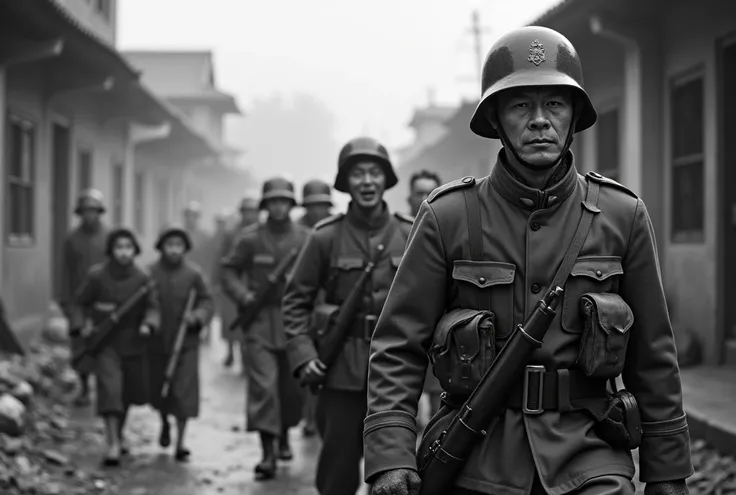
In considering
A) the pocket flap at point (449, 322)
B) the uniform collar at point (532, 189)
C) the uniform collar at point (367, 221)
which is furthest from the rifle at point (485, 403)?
the uniform collar at point (367, 221)

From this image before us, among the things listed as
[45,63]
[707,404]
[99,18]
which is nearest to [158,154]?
[99,18]

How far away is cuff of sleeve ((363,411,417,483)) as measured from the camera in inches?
A: 124

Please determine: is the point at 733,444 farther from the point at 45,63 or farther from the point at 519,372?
the point at 45,63

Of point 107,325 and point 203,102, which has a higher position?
point 203,102

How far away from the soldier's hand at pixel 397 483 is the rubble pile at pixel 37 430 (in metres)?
4.35

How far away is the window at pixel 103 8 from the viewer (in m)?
20.9

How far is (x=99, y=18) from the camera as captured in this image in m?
20.7

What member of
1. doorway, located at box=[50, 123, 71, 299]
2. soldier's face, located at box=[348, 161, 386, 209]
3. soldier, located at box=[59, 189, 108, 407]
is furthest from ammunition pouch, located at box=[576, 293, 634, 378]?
doorway, located at box=[50, 123, 71, 299]

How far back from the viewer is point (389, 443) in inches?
125

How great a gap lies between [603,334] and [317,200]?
24.8 feet

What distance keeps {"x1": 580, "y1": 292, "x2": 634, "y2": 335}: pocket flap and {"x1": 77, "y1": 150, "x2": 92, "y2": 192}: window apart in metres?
16.7

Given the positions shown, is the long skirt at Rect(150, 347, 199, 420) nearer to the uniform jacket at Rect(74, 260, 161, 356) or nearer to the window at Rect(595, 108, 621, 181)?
the uniform jacket at Rect(74, 260, 161, 356)

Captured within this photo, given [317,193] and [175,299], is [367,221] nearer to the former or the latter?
[175,299]

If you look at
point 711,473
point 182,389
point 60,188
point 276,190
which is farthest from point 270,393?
point 60,188
